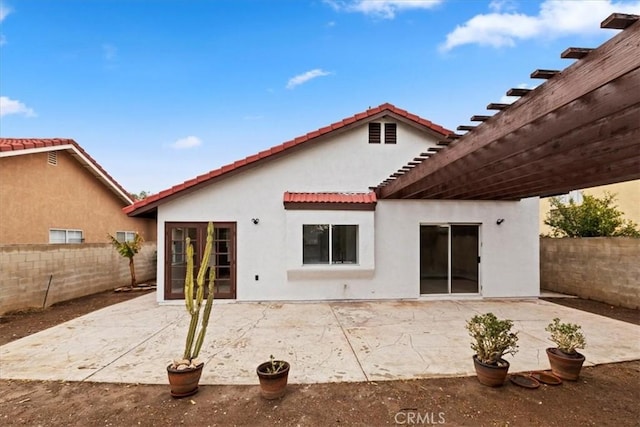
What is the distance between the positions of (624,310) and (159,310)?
12.3m

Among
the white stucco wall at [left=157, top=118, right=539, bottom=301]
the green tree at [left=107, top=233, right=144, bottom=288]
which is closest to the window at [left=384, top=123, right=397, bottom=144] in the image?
the white stucco wall at [left=157, top=118, right=539, bottom=301]

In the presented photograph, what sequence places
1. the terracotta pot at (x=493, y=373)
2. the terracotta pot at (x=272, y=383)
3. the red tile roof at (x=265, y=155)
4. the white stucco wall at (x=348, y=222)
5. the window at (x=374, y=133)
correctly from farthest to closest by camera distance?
1. the window at (x=374, y=133)
2. the white stucco wall at (x=348, y=222)
3. the red tile roof at (x=265, y=155)
4. the terracotta pot at (x=493, y=373)
5. the terracotta pot at (x=272, y=383)

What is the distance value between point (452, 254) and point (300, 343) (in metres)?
6.19

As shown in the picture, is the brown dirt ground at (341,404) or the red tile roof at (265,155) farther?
the red tile roof at (265,155)

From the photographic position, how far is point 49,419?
354 cm

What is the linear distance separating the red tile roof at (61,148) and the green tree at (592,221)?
716 inches

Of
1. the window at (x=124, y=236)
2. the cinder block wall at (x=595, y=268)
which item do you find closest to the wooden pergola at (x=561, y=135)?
the cinder block wall at (x=595, y=268)

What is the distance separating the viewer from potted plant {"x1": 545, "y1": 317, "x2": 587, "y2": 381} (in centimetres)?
431

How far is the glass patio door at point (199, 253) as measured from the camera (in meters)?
9.22

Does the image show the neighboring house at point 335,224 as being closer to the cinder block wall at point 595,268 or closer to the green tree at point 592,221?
the cinder block wall at point 595,268

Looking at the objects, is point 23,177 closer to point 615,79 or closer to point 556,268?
point 615,79

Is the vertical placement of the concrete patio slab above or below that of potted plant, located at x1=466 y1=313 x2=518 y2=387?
below

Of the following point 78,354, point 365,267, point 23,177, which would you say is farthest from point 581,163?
point 23,177

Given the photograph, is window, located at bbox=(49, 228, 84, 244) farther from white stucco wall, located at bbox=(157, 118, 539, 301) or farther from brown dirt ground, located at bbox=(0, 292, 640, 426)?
brown dirt ground, located at bbox=(0, 292, 640, 426)
